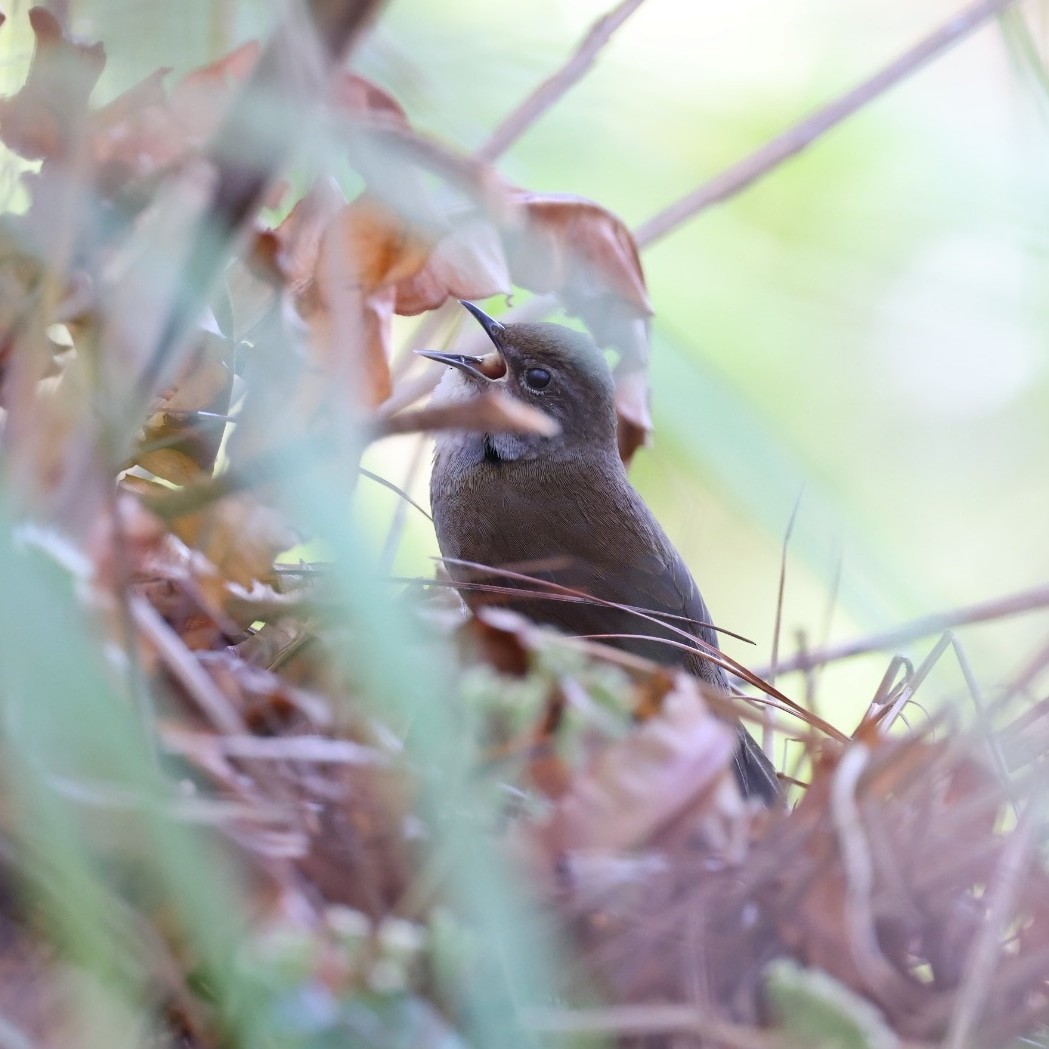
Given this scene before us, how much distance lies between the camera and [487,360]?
2.70 m

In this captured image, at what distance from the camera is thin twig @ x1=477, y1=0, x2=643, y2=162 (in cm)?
154

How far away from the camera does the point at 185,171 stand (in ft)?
3.17

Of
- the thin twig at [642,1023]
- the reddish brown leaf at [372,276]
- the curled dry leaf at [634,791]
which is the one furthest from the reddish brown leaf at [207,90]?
the thin twig at [642,1023]

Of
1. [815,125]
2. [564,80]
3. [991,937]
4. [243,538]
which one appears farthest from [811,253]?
[991,937]

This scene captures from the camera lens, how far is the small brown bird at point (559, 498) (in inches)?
91.7

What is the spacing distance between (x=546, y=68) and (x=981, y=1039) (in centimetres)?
110

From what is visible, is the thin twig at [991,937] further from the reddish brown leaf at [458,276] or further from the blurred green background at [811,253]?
the reddish brown leaf at [458,276]

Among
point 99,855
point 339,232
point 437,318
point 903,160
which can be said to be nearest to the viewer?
point 99,855

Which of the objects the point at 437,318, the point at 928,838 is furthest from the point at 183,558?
the point at 437,318

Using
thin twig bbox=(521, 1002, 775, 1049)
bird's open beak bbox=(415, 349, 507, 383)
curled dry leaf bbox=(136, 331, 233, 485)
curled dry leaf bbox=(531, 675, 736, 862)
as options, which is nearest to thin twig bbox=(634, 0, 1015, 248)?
bird's open beak bbox=(415, 349, 507, 383)

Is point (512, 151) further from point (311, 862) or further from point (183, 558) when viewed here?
point (311, 862)

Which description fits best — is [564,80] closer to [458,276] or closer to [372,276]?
[458,276]

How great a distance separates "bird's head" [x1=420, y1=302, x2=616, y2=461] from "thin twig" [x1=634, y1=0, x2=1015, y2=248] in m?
0.84

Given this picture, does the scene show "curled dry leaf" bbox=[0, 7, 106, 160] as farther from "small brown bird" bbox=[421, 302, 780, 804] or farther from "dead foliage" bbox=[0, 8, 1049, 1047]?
"small brown bird" bbox=[421, 302, 780, 804]
